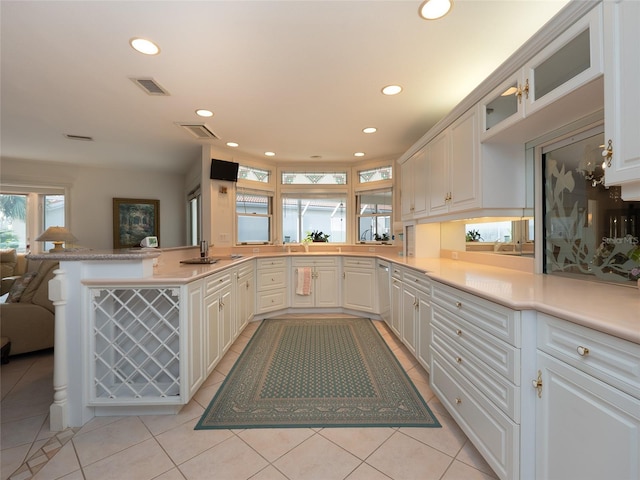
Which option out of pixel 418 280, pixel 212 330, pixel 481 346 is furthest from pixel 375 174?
pixel 481 346

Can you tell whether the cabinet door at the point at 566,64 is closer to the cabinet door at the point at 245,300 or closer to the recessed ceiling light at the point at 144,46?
the recessed ceiling light at the point at 144,46

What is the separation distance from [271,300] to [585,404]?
355 centimetres

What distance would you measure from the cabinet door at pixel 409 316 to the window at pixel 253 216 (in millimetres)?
2701

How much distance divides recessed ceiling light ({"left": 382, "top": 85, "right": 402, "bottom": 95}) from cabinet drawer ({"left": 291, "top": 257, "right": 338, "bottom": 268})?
2.45m

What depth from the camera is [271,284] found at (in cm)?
410

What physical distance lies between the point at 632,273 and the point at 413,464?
151 centimetres

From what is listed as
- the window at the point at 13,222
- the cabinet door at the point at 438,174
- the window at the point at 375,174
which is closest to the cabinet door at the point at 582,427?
the cabinet door at the point at 438,174

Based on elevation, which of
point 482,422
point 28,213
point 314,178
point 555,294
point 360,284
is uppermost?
point 314,178

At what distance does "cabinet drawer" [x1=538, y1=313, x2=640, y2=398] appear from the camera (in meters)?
0.83

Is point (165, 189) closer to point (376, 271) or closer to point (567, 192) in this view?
point (376, 271)

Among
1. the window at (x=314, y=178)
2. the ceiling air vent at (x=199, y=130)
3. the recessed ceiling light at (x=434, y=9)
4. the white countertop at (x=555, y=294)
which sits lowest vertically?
the white countertop at (x=555, y=294)

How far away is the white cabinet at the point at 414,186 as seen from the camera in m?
3.05

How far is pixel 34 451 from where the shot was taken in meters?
1.59

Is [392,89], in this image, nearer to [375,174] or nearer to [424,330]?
[424,330]
